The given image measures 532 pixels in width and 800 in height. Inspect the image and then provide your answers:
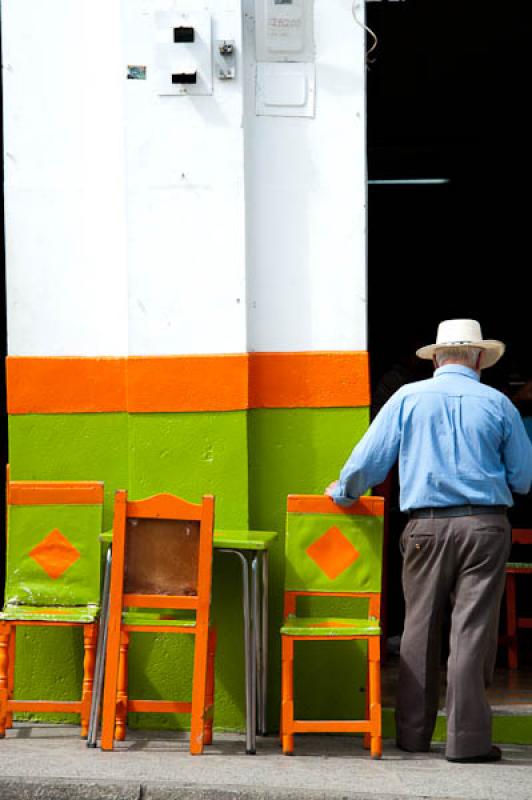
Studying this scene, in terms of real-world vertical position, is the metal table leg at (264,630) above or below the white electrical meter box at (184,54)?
below

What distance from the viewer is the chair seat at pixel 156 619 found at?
5797 mm

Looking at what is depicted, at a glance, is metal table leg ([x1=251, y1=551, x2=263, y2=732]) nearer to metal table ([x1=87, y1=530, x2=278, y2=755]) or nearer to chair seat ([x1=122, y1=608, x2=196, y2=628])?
metal table ([x1=87, y1=530, x2=278, y2=755])

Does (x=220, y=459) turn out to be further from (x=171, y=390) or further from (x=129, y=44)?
(x=129, y=44)

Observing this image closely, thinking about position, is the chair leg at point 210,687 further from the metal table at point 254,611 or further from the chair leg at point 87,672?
the chair leg at point 87,672

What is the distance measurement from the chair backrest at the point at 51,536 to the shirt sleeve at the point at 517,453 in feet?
6.19

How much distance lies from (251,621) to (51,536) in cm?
101

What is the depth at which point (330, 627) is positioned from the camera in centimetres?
589

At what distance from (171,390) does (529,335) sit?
6.40 meters

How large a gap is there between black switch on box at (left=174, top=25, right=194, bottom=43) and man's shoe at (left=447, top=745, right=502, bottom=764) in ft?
11.4

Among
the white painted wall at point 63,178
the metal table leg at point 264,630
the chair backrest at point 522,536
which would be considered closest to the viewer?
the metal table leg at point 264,630

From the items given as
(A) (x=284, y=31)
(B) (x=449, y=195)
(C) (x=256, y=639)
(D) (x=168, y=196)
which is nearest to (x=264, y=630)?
(C) (x=256, y=639)

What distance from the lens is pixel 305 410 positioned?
6.41m

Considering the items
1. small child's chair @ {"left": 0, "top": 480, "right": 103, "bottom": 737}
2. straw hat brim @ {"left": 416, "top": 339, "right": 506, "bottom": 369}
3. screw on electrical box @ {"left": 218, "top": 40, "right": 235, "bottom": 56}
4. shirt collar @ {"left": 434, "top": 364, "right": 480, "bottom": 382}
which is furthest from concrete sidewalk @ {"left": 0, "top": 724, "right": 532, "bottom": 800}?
screw on electrical box @ {"left": 218, "top": 40, "right": 235, "bottom": 56}

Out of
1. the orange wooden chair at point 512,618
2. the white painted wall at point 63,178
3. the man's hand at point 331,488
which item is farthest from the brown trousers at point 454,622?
the white painted wall at point 63,178
